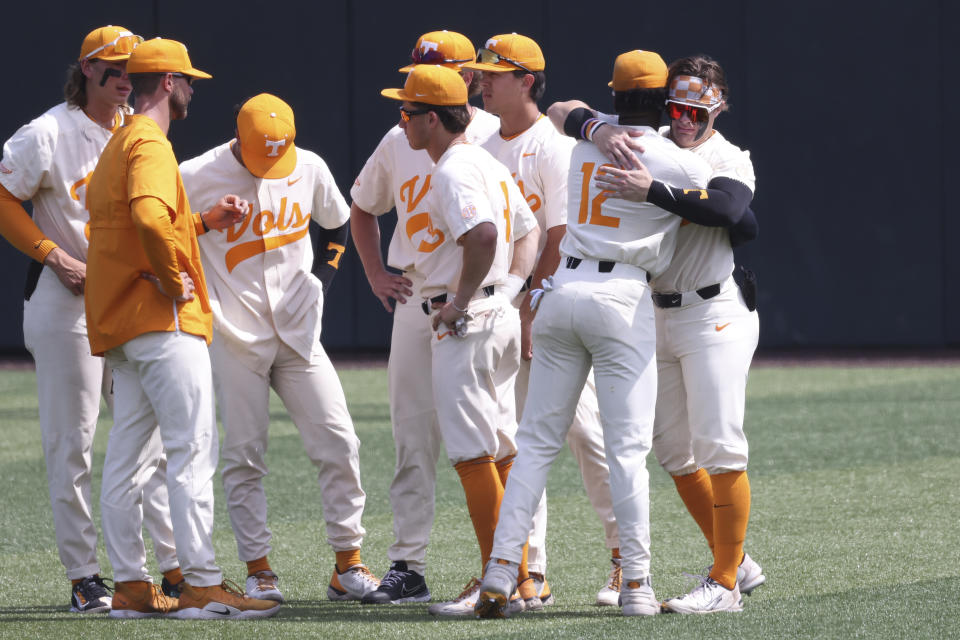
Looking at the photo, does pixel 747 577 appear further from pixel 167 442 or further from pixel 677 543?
pixel 167 442

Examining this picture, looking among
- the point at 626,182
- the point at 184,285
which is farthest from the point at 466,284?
the point at 184,285

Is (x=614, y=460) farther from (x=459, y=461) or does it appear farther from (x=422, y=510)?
(x=422, y=510)

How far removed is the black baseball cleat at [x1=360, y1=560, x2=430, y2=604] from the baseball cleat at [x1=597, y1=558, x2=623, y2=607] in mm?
697

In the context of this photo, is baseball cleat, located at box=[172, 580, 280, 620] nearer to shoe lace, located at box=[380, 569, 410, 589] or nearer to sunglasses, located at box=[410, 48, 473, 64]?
shoe lace, located at box=[380, 569, 410, 589]

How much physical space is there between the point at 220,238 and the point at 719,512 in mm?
2219

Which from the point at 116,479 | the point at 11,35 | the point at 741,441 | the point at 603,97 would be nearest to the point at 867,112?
the point at 603,97

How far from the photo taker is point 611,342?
4.62 meters

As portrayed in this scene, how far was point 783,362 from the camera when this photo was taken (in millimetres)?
15156

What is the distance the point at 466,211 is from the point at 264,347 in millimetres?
1125

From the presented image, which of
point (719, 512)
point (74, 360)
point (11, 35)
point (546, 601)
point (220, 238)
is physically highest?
point (11, 35)

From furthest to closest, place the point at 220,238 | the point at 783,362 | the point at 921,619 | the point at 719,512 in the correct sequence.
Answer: the point at 783,362
the point at 220,238
the point at 719,512
the point at 921,619

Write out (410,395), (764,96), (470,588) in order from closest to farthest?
(470,588) < (410,395) < (764,96)

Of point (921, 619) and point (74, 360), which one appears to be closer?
point (921, 619)

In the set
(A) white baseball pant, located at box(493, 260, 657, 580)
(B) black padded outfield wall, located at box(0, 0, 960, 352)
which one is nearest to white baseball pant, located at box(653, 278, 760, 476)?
(A) white baseball pant, located at box(493, 260, 657, 580)
